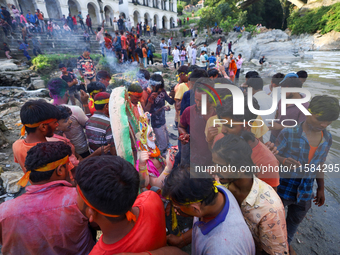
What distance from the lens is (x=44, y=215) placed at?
1.33 meters

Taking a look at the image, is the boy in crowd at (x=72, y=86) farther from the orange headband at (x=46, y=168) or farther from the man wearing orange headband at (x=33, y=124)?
the orange headband at (x=46, y=168)

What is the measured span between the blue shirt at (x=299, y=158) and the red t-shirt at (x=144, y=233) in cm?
169

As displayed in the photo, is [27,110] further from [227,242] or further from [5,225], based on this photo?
[227,242]

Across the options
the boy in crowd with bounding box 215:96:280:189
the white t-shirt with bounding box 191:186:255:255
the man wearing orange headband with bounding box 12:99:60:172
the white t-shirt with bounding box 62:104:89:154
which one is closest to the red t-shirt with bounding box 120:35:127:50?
the white t-shirt with bounding box 62:104:89:154

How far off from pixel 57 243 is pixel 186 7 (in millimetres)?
66285

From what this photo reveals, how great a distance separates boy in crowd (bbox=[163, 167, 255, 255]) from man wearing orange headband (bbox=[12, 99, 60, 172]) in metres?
1.69

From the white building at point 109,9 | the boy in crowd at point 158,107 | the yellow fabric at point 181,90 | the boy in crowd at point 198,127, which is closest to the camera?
the boy in crowd at point 198,127

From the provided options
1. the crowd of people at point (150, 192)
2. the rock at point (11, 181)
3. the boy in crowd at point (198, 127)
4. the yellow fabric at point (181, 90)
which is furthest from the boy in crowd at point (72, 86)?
the boy in crowd at point (198, 127)

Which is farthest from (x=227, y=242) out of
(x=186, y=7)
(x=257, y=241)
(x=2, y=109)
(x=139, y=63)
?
(x=186, y=7)

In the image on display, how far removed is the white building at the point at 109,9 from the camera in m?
20.7

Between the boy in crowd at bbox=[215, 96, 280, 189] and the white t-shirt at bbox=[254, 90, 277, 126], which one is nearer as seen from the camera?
the boy in crowd at bbox=[215, 96, 280, 189]

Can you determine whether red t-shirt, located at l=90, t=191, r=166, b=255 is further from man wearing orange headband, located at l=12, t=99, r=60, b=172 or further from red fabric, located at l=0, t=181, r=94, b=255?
man wearing orange headband, located at l=12, t=99, r=60, b=172

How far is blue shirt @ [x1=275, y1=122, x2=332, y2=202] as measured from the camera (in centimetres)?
190

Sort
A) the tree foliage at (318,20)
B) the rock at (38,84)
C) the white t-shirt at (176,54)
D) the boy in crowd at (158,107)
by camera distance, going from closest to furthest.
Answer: the boy in crowd at (158,107) → the rock at (38,84) → the white t-shirt at (176,54) → the tree foliage at (318,20)
